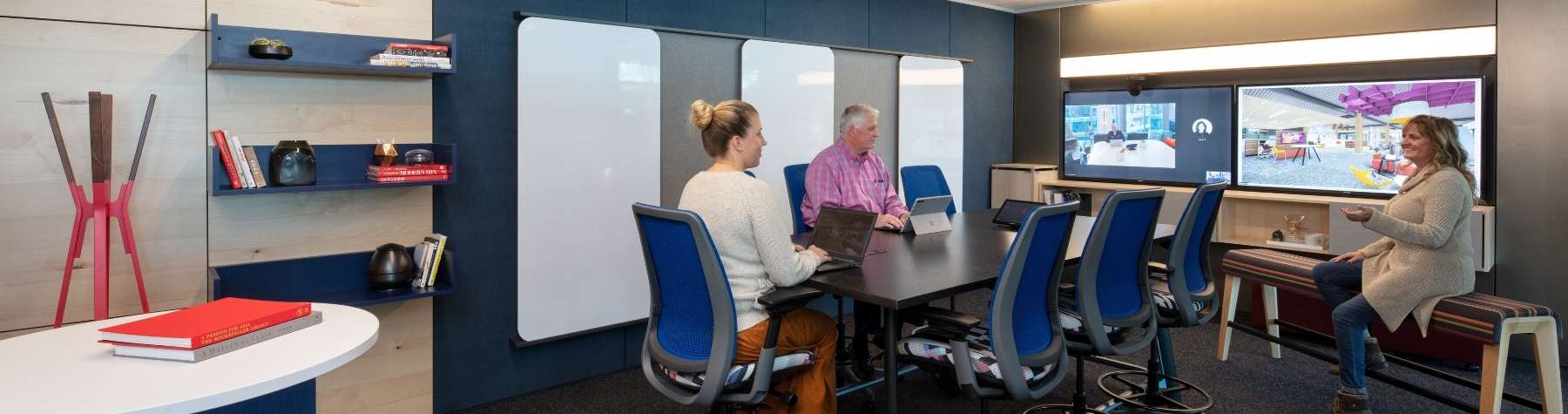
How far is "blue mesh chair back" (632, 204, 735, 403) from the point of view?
2.45 meters

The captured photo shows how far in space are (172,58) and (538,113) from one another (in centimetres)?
139

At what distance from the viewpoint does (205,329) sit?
1831mm

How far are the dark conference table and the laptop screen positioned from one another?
8 cm

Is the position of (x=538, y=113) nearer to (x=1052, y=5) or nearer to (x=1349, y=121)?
(x=1052, y=5)

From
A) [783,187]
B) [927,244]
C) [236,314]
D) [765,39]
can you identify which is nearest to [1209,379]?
[927,244]

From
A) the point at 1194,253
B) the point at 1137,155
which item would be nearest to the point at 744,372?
the point at 1194,253

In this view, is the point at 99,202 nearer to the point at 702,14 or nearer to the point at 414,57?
the point at 414,57

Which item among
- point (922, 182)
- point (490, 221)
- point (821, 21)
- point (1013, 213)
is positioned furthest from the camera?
point (821, 21)

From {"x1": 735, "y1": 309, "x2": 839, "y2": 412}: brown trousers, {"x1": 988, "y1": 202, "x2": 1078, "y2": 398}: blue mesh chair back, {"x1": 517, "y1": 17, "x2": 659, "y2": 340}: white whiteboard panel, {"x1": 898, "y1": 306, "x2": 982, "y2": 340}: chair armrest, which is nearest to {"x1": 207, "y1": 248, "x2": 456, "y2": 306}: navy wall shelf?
{"x1": 517, "y1": 17, "x2": 659, "y2": 340}: white whiteboard panel

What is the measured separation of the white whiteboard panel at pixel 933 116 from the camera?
604cm

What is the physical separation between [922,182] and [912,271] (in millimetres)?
2306

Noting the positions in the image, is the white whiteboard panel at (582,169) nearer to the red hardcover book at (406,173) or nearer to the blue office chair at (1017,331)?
the red hardcover book at (406,173)

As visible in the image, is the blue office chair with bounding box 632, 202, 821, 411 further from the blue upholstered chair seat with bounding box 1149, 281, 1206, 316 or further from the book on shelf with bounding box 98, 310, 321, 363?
the blue upholstered chair seat with bounding box 1149, 281, 1206, 316

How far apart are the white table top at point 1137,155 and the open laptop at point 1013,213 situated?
2461 millimetres
